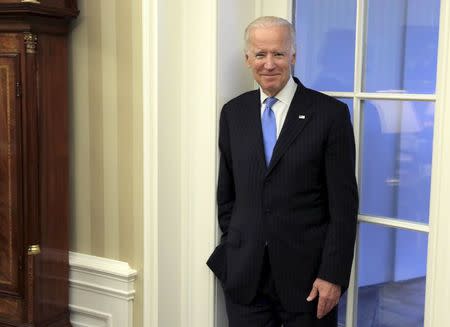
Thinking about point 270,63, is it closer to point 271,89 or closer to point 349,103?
point 271,89

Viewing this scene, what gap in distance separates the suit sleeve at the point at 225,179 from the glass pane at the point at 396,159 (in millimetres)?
409

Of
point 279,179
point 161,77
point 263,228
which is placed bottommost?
point 263,228

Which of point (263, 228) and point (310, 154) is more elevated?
point (310, 154)

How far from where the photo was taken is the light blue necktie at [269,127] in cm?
191

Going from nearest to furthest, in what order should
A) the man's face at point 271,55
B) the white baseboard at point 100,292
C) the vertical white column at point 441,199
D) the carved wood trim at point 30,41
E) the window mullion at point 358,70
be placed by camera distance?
the vertical white column at point 441,199
the man's face at point 271,55
the window mullion at point 358,70
the carved wood trim at point 30,41
the white baseboard at point 100,292

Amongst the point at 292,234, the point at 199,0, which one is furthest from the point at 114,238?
the point at 199,0

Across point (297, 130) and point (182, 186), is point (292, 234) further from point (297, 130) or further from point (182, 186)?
point (182, 186)

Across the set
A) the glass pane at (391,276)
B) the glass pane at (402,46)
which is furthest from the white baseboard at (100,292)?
the glass pane at (402,46)

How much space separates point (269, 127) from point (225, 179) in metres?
0.24

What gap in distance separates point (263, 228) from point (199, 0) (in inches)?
29.3

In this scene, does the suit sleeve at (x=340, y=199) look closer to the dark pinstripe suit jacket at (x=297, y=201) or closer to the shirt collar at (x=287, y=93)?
the dark pinstripe suit jacket at (x=297, y=201)

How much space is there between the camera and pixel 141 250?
85.6 inches

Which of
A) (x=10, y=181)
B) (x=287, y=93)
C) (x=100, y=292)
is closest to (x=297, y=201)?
(x=287, y=93)

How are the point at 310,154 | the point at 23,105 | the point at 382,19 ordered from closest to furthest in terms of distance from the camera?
1. the point at 310,154
2. the point at 382,19
3. the point at 23,105
